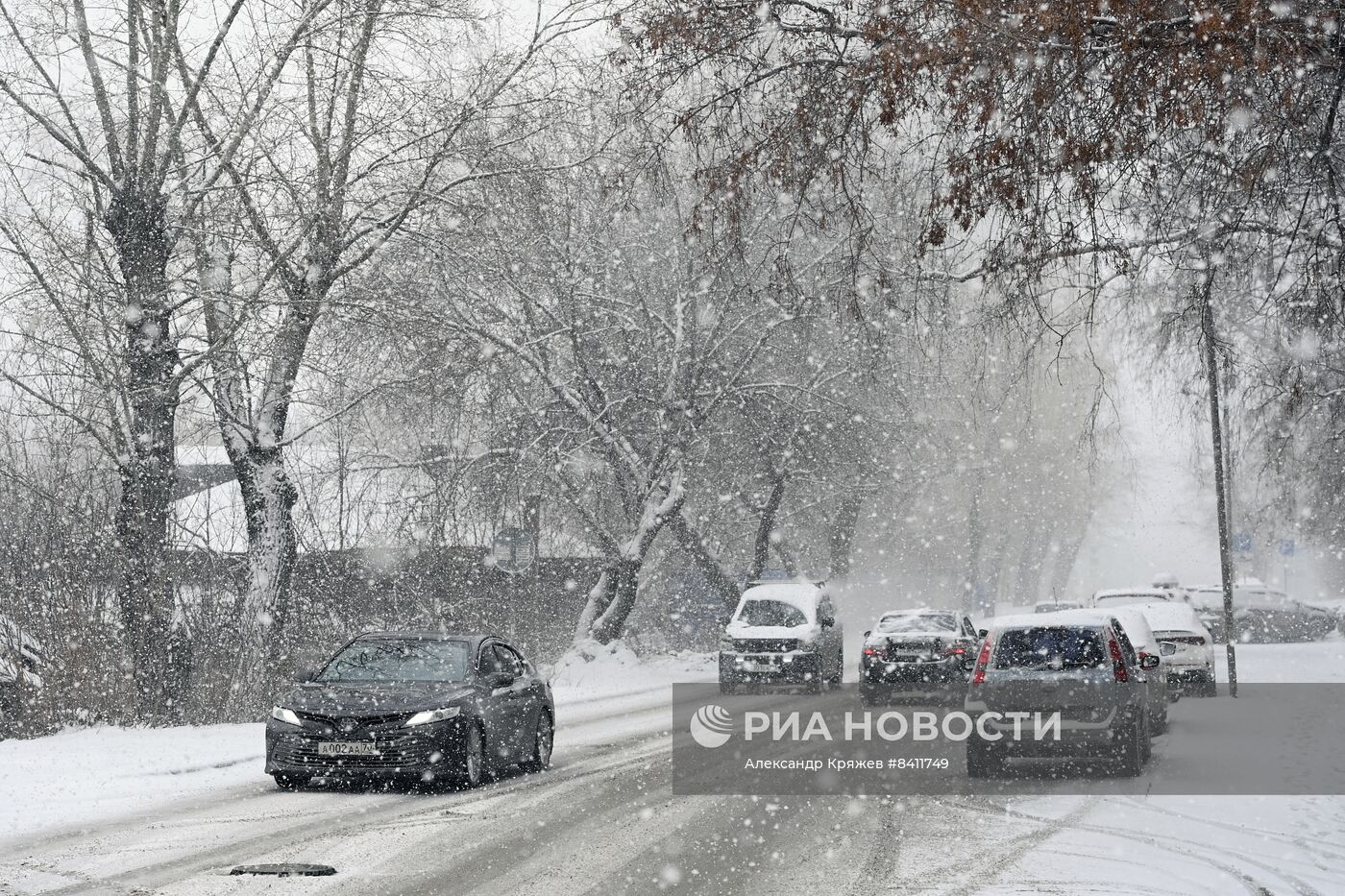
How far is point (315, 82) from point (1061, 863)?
1435 cm

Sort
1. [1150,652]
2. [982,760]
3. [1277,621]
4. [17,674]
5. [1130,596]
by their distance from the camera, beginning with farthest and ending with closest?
[1277,621] < [1130,596] < [1150,652] < [17,674] < [982,760]

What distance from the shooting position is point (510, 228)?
81.4 feet

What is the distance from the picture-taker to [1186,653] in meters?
24.7

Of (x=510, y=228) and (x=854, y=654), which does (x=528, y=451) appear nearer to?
(x=510, y=228)

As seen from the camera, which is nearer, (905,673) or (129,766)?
(129,766)

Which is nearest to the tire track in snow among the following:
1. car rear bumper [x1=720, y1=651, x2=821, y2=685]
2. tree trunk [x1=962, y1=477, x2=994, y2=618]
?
car rear bumper [x1=720, y1=651, x2=821, y2=685]

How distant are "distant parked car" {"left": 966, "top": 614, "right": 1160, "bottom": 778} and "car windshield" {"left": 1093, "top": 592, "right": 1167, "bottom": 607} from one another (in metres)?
12.0

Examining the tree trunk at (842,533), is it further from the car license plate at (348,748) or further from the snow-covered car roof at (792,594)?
the car license plate at (348,748)

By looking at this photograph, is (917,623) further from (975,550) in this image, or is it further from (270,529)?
(975,550)

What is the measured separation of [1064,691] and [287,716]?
7.45 meters

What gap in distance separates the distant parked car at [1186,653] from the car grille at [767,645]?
6.28 meters

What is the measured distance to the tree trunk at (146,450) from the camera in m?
17.9

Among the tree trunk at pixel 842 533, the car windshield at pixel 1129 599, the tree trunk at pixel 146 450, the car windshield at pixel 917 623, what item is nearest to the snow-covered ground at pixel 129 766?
the tree trunk at pixel 146 450

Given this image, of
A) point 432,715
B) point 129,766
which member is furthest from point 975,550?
point 432,715
